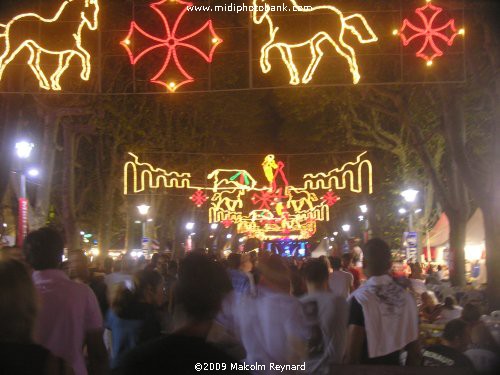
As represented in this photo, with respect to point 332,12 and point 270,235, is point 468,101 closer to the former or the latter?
point 332,12

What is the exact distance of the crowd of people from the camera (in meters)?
3.38

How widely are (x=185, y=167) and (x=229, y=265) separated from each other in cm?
2697

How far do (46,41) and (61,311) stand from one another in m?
7.90

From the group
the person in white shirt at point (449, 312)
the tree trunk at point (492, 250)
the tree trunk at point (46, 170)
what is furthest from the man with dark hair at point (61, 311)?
the tree trunk at point (46, 170)

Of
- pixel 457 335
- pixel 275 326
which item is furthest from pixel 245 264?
pixel 275 326

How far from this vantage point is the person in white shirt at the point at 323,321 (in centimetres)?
597

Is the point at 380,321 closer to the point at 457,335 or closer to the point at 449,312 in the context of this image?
the point at 457,335

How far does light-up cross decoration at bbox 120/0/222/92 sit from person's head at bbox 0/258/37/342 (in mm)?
7470

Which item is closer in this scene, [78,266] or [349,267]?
[78,266]

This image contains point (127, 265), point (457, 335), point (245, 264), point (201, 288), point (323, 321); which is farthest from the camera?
point (245, 264)

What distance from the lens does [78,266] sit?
852 cm

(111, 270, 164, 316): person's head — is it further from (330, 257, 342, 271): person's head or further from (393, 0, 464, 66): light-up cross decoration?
(393, 0, 464, 66): light-up cross decoration

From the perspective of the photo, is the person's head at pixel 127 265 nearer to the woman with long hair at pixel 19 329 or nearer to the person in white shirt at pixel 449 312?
the person in white shirt at pixel 449 312

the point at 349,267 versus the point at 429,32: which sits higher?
the point at 429,32
